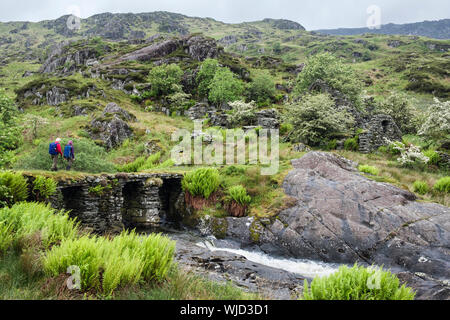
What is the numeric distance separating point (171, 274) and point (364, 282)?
378 centimetres

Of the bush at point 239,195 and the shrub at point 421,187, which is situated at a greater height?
the shrub at point 421,187

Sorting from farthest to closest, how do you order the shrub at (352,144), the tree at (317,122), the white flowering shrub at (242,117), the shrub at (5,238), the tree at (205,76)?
1. the tree at (205,76)
2. the white flowering shrub at (242,117)
3. the tree at (317,122)
4. the shrub at (352,144)
5. the shrub at (5,238)

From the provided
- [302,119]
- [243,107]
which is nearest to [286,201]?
[302,119]

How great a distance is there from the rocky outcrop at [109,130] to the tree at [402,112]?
→ 31.1 meters

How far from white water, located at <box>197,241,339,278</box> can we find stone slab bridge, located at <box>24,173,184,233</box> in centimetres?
497

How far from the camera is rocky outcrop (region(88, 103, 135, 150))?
83.6 ft

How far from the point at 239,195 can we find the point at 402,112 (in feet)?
98.7

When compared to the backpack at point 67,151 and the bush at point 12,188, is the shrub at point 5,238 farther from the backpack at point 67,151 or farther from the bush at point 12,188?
the backpack at point 67,151

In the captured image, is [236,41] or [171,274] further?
[236,41]

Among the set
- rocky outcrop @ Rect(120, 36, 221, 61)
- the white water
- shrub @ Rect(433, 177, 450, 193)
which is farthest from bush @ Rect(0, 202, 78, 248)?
rocky outcrop @ Rect(120, 36, 221, 61)

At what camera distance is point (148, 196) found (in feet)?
45.5

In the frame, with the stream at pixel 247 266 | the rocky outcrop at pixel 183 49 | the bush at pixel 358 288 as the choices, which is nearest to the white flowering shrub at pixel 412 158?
the stream at pixel 247 266

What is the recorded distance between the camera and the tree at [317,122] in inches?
832
